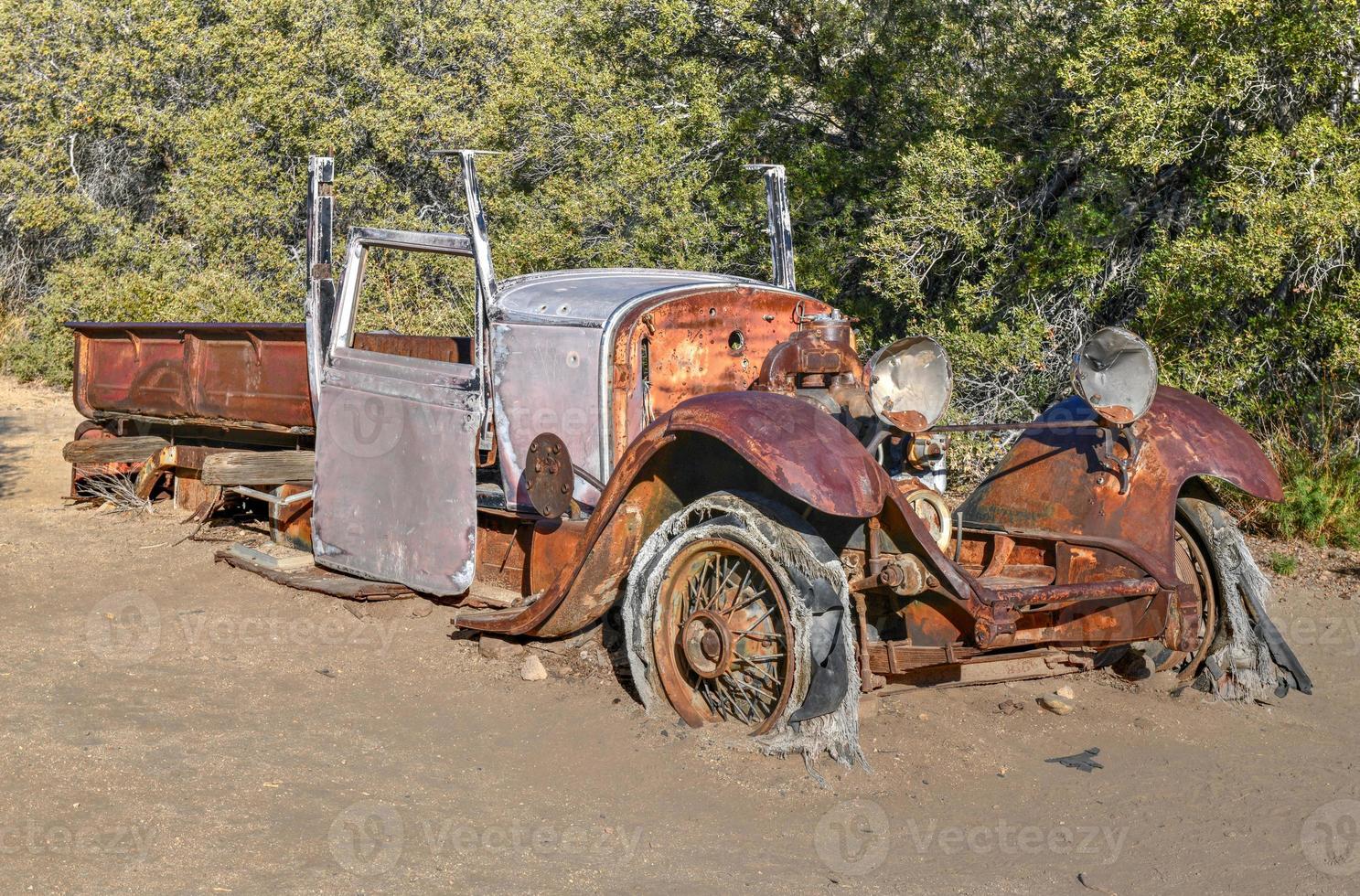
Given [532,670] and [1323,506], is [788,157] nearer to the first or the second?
[1323,506]

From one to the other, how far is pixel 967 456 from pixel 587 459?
13.2 ft

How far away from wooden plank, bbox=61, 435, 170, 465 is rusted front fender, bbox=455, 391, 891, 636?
3.76 metres

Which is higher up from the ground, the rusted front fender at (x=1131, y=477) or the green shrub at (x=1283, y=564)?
the rusted front fender at (x=1131, y=477)

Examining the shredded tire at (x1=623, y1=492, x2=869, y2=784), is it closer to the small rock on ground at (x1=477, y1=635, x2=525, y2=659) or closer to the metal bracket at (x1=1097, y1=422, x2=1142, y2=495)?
the small rock on ground at (x1=477, y1=635, x2=525, y2=659)

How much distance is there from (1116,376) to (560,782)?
245 centimetres

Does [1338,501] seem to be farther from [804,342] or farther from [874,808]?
[874,808]

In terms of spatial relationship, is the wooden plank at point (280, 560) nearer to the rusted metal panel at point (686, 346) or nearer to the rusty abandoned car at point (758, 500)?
the rusty abandoned car at point (758, 500)

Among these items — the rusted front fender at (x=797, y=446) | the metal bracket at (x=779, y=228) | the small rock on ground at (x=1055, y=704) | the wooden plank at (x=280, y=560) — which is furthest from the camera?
the wooden plank at (x=280, y=560)

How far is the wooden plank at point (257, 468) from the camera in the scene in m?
7.20

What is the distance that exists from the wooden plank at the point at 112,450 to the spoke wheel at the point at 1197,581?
607cm

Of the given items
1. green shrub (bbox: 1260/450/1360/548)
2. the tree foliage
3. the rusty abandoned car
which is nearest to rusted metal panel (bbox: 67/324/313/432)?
the rusty abandoned car

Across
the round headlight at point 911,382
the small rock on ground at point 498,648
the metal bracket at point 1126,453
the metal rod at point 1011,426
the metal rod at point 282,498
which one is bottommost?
the small rock on ground at point 498,648

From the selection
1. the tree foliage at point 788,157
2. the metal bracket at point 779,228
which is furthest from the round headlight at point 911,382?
the tree foliage at point 788,157

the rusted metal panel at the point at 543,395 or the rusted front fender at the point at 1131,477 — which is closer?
the rusted front fender at the point at 1131,477
